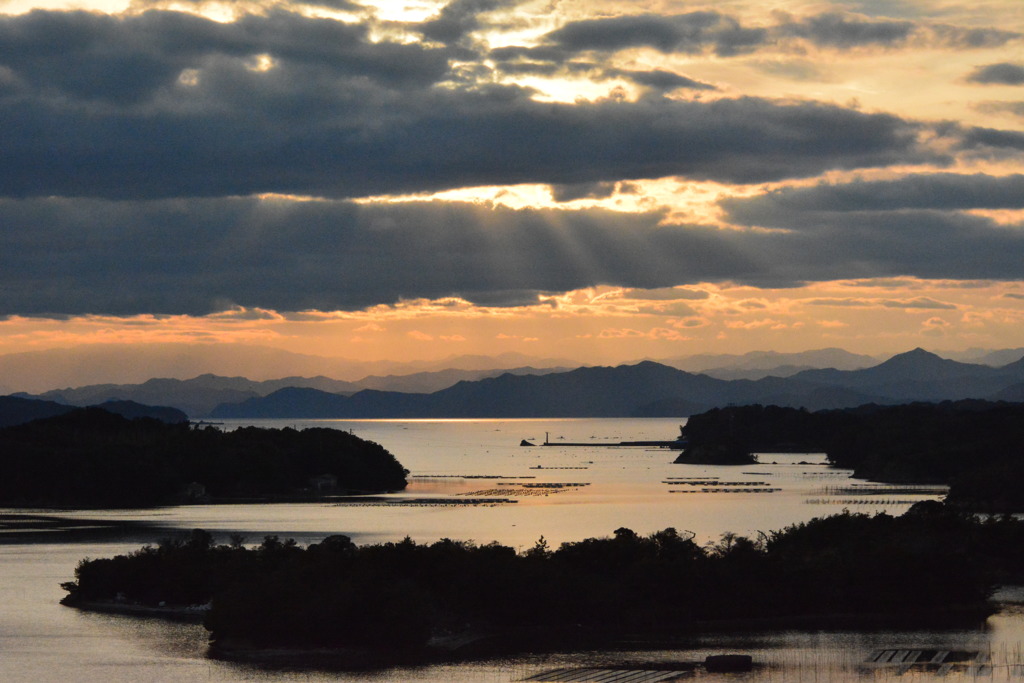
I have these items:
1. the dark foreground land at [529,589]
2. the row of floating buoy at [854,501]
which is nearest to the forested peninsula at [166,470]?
the row of floating buoy at [854,501]

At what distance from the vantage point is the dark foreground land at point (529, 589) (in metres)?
66.1

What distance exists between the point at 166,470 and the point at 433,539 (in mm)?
78217

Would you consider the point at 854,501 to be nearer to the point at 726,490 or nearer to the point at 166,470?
the point at 726,490

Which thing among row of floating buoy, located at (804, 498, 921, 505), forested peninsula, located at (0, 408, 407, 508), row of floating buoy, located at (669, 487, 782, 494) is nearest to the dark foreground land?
row of floating buoy, located at (804, 498, 921, 505)

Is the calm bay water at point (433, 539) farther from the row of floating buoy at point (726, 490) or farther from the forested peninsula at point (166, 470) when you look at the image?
the forested peninsula at point (166, 470)

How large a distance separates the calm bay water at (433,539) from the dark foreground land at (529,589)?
335 centimetres

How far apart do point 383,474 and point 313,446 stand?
11858 millimetres

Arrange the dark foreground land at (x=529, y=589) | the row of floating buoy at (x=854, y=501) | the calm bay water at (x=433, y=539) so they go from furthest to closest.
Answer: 1. the row of floating buoy at (x=854, y=501)
2. the dark foreground land at (x=529, y=589)
3. the calm bay water at (x=433, y=539)

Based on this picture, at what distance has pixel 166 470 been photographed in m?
180

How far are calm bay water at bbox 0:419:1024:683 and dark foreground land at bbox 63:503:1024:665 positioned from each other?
3354 mm

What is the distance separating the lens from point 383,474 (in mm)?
197750

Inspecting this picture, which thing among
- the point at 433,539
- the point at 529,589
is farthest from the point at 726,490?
the point at 529,589

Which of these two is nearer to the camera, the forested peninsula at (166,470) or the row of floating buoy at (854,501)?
the row of floating buoy at (854,501)

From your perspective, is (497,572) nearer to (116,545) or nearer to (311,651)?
(311,651)
